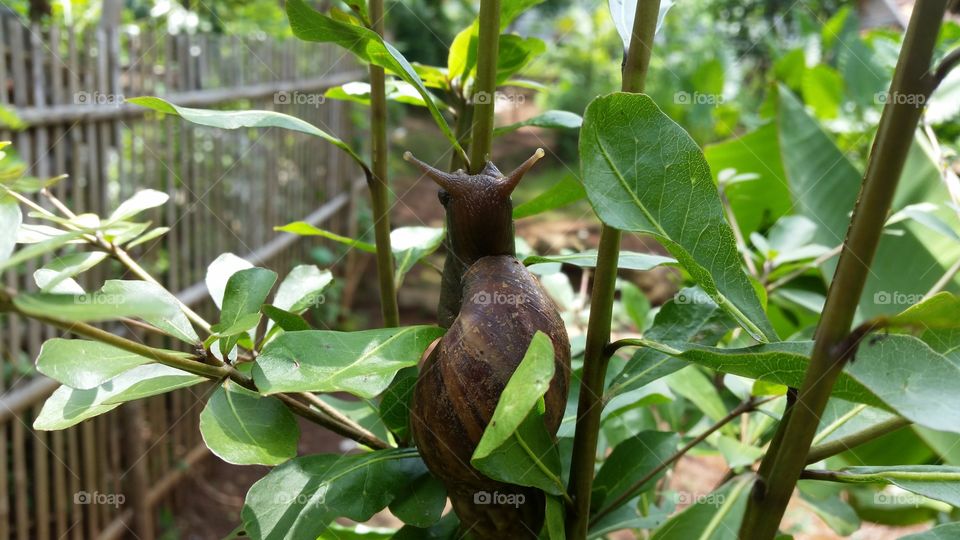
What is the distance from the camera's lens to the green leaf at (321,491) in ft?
1.93

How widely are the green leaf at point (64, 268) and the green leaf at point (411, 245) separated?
0.30 metres

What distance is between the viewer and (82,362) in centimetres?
56

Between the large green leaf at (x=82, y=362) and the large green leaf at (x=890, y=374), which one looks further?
the large green leaf at (x=82, y=362)

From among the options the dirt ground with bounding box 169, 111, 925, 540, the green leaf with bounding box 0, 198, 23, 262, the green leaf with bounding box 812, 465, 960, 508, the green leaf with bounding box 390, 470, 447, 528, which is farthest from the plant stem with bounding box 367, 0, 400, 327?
the dirt ground with bounding box 169, 111, 925, 540

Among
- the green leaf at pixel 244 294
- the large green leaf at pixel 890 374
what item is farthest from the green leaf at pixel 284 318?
the large green leaf at pixel 890 374

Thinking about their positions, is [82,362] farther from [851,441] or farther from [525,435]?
[851,441]

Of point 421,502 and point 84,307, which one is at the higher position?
point 84,307

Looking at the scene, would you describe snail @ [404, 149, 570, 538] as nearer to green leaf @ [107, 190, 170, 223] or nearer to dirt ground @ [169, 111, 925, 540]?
green leaf @ [107, 190, 170, 223]

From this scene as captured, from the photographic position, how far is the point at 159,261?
10.6ft

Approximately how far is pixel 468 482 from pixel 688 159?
278 millimetres

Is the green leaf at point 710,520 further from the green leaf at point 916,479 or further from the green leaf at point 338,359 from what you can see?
the green leaf at point 338,359

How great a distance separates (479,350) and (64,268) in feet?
0.93

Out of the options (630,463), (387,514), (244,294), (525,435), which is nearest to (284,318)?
(244,294)

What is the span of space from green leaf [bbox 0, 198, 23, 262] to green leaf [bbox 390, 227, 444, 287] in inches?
14.4
